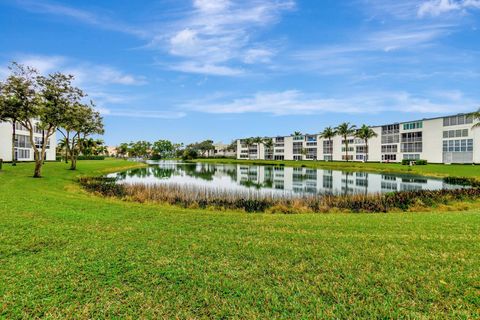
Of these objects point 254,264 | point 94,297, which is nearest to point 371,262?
point 254,264

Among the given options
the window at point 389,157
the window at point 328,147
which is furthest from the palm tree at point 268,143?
the window at point 389,157

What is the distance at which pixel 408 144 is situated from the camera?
280 feet

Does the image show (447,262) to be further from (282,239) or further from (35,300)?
(35,300)

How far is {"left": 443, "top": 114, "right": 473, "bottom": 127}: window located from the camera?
227 ft

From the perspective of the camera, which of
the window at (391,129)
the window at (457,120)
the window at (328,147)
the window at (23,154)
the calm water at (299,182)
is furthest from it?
the window at (328,147)

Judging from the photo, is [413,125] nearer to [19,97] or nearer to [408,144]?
[408,144]

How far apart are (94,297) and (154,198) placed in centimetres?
1552

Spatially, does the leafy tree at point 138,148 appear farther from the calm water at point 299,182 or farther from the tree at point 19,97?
the tree at point 19,97

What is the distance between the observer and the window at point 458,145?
6869 centimetres

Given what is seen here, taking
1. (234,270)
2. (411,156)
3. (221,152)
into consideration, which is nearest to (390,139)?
(411,156)

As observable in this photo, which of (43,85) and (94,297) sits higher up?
(43,85)

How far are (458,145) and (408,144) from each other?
1484cm

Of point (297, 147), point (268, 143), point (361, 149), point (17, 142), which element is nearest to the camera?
point (17, 142)

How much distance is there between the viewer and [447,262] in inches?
251
